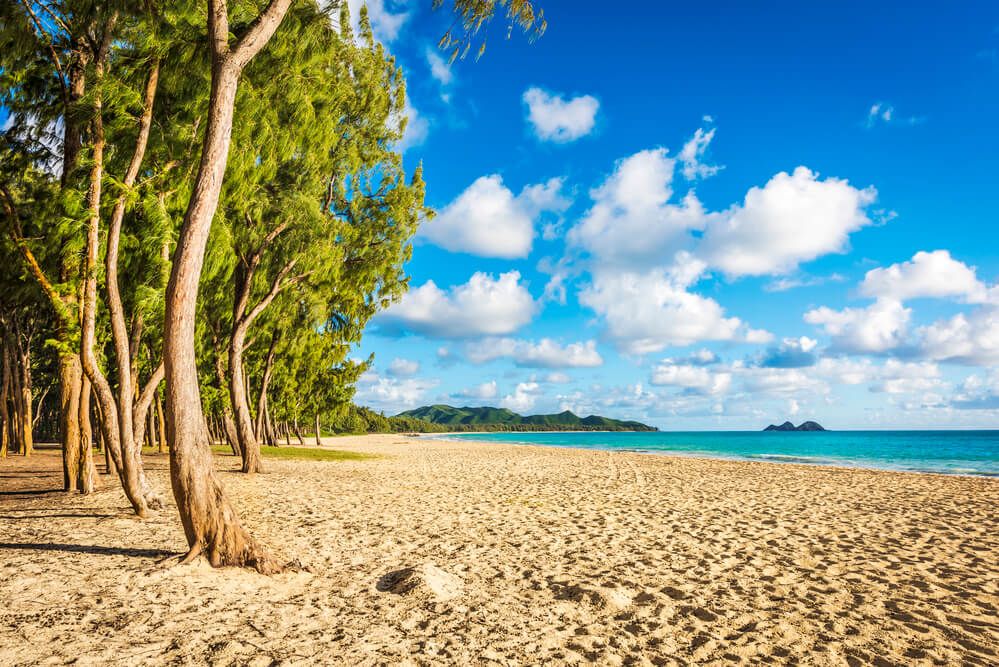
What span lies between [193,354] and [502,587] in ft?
15.8

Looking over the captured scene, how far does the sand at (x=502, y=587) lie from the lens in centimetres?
485

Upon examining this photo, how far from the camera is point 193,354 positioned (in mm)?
6465

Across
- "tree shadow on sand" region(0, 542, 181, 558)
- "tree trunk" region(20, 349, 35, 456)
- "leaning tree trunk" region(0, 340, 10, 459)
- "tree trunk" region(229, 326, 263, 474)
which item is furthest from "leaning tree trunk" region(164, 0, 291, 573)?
"tree trunk" region(20, 349, 35, 456)

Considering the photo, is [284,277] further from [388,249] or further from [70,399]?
[70,399]

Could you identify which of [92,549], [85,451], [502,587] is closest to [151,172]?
[85,451]

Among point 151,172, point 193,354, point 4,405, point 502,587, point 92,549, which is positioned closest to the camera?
point 193,354

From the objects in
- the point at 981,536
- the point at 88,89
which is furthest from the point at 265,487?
the point at 981,536

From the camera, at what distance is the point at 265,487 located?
14656 mm

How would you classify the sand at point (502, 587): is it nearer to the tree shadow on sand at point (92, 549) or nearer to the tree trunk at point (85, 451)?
the tree shadow on sand at point (92, 549)

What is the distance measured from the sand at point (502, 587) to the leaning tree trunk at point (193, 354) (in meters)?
0.36

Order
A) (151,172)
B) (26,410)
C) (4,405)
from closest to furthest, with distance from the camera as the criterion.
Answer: (151,172), (4,405), (26,410)

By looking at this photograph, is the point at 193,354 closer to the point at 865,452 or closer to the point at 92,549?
the point at 92,549

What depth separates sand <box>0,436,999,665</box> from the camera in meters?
4.85

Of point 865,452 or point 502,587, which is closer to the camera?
point 502,587
